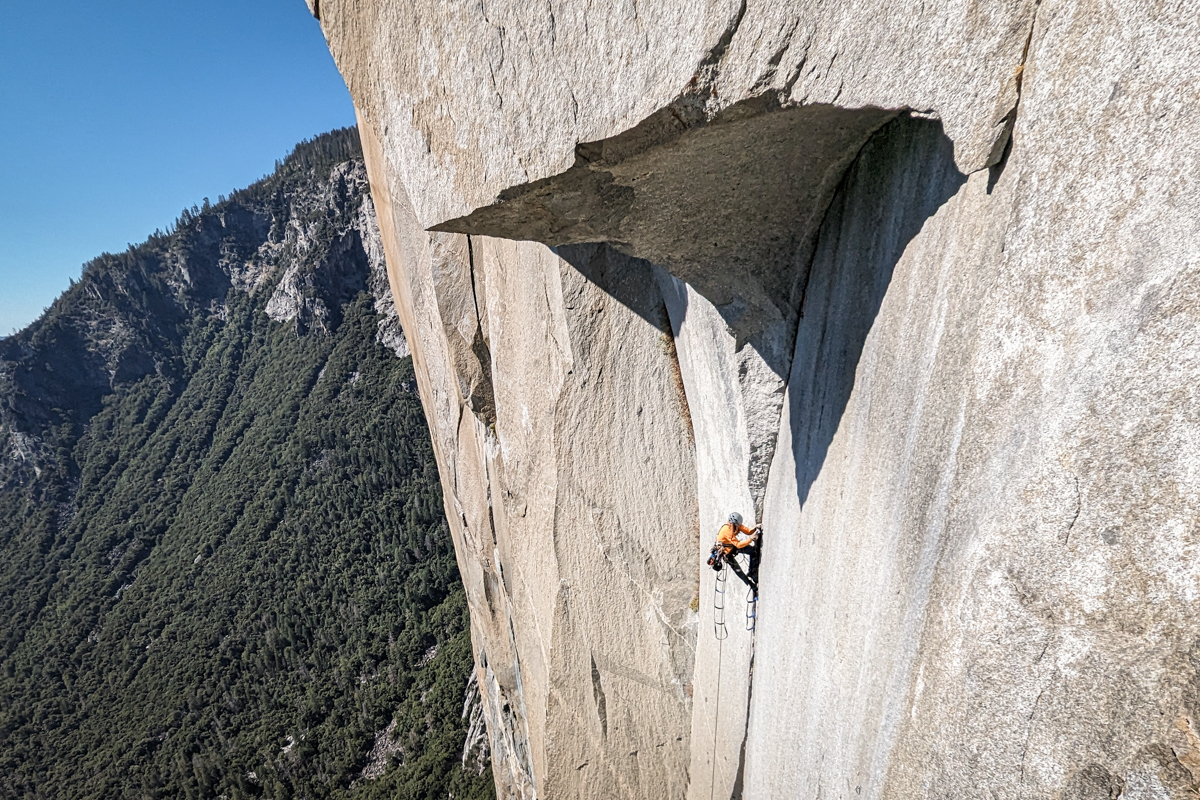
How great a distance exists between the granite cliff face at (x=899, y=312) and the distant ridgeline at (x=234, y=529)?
32057mm

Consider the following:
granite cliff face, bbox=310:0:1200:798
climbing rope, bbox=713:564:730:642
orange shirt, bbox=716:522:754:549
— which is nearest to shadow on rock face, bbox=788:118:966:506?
granite cliff face, bbox=310:0:1200:798

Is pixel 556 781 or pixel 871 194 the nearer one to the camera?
pixel 871 194

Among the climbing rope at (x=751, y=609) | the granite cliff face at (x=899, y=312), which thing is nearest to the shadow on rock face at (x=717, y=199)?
the granite cliff face at (x=899, y=312)

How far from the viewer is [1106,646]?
1.25 meters

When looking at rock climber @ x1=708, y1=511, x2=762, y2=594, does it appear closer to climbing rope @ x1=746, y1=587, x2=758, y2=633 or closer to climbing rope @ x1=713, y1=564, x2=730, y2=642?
climbing rope @ x1=746, y1=587, x2=758, y2=633

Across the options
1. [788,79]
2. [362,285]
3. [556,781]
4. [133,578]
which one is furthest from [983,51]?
[133,578]

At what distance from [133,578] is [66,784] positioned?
25.1 metres

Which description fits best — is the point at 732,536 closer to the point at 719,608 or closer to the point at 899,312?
the point at 719,608

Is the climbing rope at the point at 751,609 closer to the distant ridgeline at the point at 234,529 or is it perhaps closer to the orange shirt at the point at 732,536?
the orange shirt at the point at 732,536

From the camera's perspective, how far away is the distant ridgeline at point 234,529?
146 feet

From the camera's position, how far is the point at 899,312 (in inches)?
79.1

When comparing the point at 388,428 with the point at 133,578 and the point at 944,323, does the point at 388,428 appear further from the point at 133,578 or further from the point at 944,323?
the point at 944,323

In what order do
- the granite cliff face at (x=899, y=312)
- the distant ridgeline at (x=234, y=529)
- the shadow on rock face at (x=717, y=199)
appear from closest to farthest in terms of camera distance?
the granite cliff face at (x=899, y=312)
the shadow on rock face at (x=717, y=199)
the distant ridgeline at (x=234, y=529)

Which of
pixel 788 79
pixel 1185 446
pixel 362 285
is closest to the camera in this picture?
pixel 1185 446
